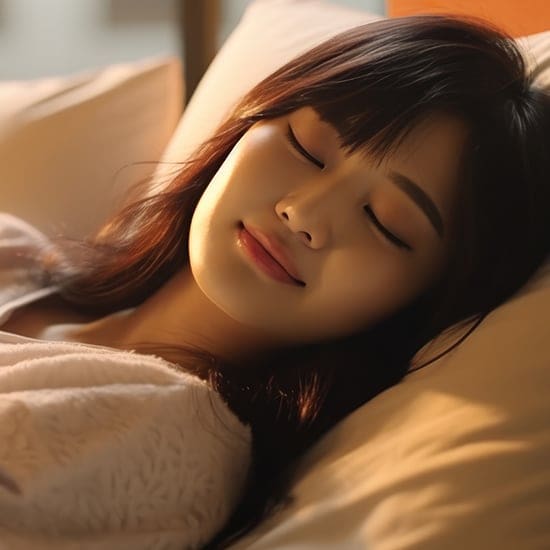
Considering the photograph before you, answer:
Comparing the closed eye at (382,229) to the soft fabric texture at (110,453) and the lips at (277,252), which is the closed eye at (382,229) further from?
the soft fabric texture at (110,453)

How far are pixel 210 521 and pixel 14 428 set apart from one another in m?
0.18

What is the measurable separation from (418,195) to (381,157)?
5 cm

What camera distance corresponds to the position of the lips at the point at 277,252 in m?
0.83

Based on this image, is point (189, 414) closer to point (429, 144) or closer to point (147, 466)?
Answer: point (147, 466)

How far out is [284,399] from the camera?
2.82 feet

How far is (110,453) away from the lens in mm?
716

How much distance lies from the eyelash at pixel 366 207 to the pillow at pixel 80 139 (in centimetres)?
43

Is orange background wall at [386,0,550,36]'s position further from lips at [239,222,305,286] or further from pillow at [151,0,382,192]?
lips at [239,222,305,286]

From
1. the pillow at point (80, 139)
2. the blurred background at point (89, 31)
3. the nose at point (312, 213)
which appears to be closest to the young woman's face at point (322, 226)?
the nose at point (312, 213)

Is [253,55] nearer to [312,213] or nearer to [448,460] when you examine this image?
[312,213]

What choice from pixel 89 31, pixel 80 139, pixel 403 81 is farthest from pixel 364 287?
pixel 89 31

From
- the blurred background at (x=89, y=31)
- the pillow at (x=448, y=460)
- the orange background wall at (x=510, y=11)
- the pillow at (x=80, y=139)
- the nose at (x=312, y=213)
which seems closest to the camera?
the pillow at (x=448, y=460)

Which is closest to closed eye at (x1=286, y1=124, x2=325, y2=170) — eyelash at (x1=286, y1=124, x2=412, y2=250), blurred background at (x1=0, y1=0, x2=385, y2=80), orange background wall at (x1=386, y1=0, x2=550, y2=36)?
eyelash at (x1=286, y1=124, x2=412, y2=250)

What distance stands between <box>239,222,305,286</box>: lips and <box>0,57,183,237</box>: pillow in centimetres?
45
